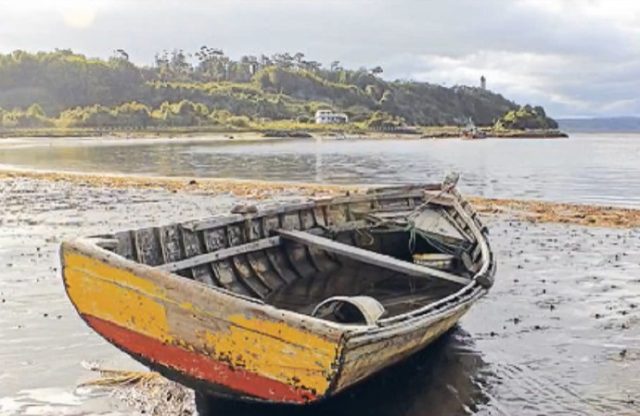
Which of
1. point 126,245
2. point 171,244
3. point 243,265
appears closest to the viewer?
point 126,245

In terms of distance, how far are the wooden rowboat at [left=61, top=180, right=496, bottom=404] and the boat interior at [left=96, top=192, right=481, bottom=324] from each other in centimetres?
2

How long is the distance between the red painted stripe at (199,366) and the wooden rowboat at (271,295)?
0.01 meters

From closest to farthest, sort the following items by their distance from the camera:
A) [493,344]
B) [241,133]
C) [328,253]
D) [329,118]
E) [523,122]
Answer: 1. [493,344]
2. [328,253]
3. [241,133]
4. [329,118]
5. [523,122]

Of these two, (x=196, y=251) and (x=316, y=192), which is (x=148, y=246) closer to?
(x=196, y=251)

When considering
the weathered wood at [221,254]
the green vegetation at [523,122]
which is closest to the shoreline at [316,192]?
the weathered wood at [221,254]

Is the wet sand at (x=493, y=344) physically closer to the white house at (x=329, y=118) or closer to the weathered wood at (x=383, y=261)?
the weathered wood at (x=383, y=261)

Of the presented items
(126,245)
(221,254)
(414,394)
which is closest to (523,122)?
(221,254)

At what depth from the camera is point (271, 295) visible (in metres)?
9.36

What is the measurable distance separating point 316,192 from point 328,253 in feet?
64.4

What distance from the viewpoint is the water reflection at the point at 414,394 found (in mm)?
7312

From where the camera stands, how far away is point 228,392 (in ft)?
20.7

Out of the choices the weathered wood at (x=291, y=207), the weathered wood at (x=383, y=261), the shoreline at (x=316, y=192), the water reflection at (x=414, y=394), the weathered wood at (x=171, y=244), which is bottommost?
the water reflection at (x=414, y=394)

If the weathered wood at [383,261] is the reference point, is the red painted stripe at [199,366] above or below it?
below

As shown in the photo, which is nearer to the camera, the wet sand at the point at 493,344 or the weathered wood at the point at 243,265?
the wet sand at the point at 493,344
